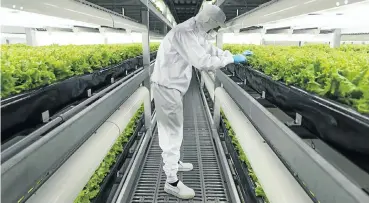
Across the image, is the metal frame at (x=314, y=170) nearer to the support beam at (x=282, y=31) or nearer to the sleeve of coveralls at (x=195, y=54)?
the sleeve of coveralls at (x=195, y=54)

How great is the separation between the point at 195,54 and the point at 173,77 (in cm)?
50

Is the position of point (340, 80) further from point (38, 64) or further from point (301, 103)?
→ point (38, 64)

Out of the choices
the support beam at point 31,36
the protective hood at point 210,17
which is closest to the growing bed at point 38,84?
the protective hood at point 210,17

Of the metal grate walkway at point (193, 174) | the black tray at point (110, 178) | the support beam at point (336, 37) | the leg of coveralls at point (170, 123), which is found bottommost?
the metal grate walkway at point (193, 174)

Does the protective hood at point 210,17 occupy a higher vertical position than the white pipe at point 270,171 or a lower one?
higher

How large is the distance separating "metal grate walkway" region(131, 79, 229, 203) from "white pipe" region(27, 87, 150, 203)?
105 centimetres

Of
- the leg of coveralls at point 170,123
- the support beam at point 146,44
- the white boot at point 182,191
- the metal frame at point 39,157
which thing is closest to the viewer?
the metal frame at point 39,157

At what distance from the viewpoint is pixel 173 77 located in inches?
135

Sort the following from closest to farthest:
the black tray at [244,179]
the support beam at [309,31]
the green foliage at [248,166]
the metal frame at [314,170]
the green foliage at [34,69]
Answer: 1. the metal frame at [314,170]
2. the green foliage at [34,69]
3. the green foliage at [248,166]
4. the black tray at [244,179]
5. the support beam at [309,31]

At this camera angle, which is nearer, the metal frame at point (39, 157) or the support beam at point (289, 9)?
the metal frame at point (39, 157)

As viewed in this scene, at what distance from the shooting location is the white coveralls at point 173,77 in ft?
10.6

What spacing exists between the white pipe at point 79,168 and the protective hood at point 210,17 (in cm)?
149

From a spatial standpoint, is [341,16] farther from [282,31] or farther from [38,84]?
[282,31]

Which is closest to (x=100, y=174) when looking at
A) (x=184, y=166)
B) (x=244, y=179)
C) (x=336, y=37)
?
(x=184, y=166)
